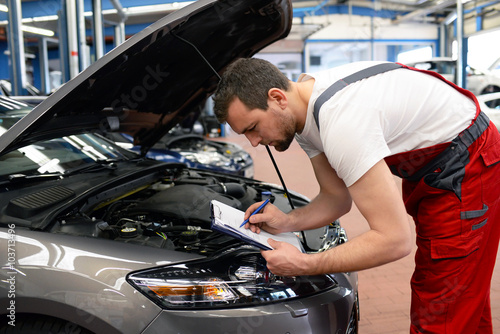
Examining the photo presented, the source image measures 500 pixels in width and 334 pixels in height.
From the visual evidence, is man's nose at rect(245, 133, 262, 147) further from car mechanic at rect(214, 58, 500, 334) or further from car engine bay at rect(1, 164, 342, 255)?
car engine bay at rect(1, 164, 342, 255)

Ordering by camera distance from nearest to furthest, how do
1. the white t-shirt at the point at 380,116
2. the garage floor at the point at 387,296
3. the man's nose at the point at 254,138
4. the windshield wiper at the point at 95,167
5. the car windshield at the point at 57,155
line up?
the white t-shirt at the point at 380,116, the man's nose at the point at 254,138, the car windshield at the point at 57,155, the windshield wiper at the point at 95,167, the garage floor at the point at 387,296

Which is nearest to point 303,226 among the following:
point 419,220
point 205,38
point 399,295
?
point 419,220

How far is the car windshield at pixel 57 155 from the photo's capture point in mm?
1780

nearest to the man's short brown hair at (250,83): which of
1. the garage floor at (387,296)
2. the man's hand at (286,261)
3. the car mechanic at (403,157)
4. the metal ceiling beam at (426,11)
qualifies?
the car mechanic at (403,157)

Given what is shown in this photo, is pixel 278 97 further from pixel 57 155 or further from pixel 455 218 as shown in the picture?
pixel 57 155

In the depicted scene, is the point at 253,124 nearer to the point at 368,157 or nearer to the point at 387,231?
the point at 368,157

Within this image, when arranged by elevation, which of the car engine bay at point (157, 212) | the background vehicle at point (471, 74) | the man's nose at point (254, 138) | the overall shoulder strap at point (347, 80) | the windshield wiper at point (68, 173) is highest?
the overall shoulder strap at point (347, 80)

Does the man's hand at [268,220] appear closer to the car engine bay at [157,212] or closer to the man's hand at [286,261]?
the car engine bay at [157,212]

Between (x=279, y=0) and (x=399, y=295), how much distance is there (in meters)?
1.88

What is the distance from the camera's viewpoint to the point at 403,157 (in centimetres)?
136

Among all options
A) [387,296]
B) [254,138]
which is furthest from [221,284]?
[387,296]

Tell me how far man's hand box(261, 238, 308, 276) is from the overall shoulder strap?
1.31ft

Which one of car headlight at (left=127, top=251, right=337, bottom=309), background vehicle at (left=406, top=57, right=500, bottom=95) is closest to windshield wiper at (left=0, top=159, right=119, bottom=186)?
car headlight at (left=127, top=251, right=337, bottom=309)

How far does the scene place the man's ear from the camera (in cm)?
127
